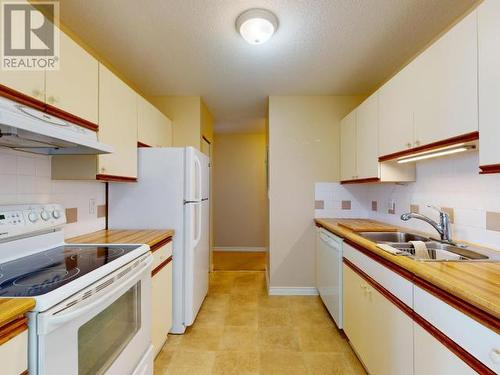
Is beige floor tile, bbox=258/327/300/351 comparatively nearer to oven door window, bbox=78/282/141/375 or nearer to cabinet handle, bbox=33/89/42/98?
oven door window, bbox=78/282/141/375

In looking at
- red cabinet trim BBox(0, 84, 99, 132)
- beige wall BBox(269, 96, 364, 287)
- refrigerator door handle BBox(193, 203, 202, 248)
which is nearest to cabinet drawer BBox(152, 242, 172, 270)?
refrigerator door handle BBox(193, 203, 202, 248)

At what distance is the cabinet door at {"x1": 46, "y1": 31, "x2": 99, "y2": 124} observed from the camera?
1364 millimetres

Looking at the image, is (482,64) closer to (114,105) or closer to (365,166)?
(365,166)

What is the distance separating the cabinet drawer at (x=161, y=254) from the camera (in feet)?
5.98

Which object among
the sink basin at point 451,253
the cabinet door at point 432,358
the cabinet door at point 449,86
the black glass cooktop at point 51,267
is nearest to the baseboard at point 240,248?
the sink basin at point 451,253

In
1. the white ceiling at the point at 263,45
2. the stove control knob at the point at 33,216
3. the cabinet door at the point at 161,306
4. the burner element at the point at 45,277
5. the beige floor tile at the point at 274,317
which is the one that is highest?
the white ceiling at the point at 263,45

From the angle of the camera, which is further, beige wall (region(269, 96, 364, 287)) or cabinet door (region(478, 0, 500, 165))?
beige wall (region(269, 96, 364, 287))

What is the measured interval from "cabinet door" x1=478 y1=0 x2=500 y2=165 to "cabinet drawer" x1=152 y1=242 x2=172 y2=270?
189 centimetres

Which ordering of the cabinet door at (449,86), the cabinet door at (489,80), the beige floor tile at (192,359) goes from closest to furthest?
1. the cabinet door at (489,80)
2. the cabinet door at (449,86)
3. the beige floor tile at (192,359)

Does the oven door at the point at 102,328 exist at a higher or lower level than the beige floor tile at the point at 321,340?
higher

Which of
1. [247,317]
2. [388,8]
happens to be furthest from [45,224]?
[388,8]

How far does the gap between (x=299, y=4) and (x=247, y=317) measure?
258cm
